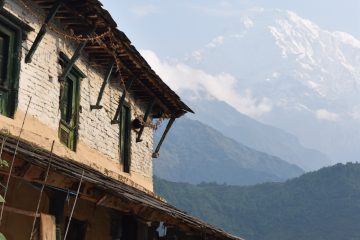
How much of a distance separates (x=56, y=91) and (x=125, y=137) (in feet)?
15.7

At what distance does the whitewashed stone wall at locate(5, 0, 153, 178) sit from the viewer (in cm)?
1100

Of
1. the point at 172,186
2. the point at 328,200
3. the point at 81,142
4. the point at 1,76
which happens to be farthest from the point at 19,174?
the point at 172,186

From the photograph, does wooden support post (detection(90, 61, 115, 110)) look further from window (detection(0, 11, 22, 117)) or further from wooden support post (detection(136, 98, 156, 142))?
wooden support post (detection(136, 98, 156, 142))

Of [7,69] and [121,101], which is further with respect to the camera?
[121,101]

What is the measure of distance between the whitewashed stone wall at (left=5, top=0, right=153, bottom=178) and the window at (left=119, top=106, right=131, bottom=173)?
1.17 feet

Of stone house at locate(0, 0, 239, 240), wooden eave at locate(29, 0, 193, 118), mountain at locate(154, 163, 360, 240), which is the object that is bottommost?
stone house at locate(0, 0, 239, 240)

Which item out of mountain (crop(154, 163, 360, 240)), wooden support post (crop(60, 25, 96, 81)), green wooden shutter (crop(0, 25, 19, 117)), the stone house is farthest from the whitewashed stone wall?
mountain (crop(154, 163, 360, 240))

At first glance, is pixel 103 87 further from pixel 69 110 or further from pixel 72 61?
pixel 72 61

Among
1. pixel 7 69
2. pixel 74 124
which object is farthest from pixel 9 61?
pixel 74 124

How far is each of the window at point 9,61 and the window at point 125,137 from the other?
19.4ft

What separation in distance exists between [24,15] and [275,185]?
103m

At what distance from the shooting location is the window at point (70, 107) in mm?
12453

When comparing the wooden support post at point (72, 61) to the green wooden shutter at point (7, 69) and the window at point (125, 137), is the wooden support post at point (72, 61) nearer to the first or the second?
the green wooden shutter at point (7, 69)

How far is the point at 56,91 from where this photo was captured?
1213 centimetres
